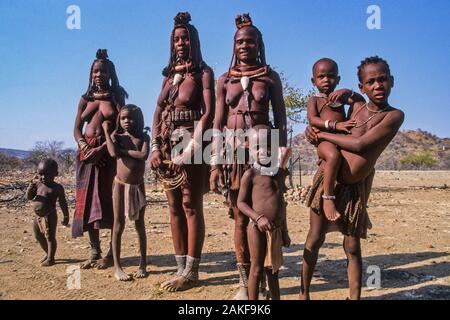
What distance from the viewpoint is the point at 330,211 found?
3.04m

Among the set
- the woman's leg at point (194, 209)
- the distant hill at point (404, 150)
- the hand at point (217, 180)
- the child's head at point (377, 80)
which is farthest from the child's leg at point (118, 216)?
the distant hill at point (404, 150)

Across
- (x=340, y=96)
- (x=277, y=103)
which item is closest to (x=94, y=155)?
(x=277, y=103)

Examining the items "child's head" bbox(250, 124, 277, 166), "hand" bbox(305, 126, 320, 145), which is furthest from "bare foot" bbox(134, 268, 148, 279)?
"hand" bbox(305, 126, 320, 145)

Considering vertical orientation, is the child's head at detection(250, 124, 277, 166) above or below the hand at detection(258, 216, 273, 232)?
above

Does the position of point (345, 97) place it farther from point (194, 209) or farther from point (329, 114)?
point (194, 209)

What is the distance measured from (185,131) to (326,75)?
148cm

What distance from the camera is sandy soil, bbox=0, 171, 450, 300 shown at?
3.79 meters

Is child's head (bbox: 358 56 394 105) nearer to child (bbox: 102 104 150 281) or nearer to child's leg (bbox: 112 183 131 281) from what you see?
child (bbox: 102 104 150 281)

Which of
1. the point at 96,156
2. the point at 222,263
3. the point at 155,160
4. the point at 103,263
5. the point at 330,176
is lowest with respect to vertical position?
the point at 222,263

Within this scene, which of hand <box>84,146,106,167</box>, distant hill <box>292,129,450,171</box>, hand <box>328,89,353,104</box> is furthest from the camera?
distant hill <box>292,129,450,171</box>

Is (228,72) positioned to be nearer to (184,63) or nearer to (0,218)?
(184,63)

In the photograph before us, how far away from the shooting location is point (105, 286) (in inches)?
157

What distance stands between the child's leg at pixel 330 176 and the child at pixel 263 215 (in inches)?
13.4
